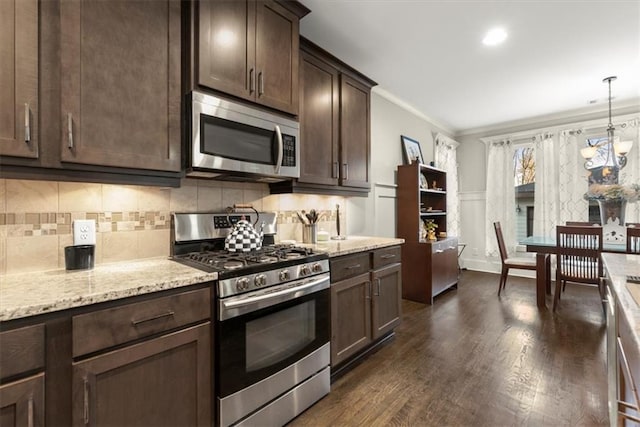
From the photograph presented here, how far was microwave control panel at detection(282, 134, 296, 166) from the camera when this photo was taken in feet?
6.75

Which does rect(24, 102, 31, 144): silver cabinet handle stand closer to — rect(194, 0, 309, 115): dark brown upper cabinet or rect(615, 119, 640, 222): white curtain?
rect(194, 0, 309, 115): dark brown upper cabinet

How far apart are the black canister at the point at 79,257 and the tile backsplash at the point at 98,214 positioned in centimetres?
8

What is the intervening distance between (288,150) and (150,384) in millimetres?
1522

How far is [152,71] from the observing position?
149 centimetres

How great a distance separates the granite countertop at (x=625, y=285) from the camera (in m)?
0.86

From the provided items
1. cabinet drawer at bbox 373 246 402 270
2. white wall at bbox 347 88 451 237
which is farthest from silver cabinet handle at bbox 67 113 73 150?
white wall at bbox 347 88 451 237

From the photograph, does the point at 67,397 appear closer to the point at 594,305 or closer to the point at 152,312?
the point at 152,312

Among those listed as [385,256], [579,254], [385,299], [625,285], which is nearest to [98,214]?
[385,256]

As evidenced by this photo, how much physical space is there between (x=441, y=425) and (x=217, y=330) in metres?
1.38

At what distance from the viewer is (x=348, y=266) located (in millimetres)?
2172

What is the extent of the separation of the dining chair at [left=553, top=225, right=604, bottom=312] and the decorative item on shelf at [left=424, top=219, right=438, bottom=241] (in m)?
1.43

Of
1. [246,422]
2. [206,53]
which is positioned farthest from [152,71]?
[246,422]

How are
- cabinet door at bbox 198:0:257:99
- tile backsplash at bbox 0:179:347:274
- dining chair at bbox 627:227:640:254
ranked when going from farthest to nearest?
dining chair at bbox 627:227:640:254 < cabinet door at bbox 198:0:257:99 < tile backsplash at bbox 0:179:347:274

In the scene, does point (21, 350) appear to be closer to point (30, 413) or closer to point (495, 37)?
point (30, 413)
